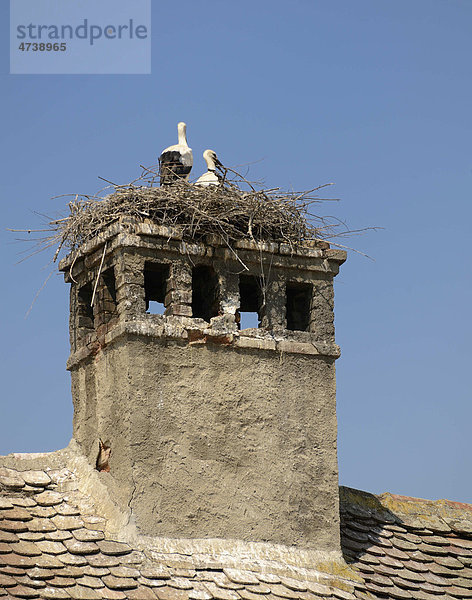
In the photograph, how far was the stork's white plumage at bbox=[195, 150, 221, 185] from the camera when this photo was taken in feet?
34.4

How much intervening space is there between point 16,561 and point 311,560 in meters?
2.54

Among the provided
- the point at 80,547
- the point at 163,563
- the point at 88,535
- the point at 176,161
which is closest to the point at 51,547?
the point at 80,547

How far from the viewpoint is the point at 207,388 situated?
9.62 meters

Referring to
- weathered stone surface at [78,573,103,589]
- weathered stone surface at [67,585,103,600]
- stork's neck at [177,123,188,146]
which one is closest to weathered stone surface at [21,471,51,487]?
weathered stone surface at [78,573,103,589]

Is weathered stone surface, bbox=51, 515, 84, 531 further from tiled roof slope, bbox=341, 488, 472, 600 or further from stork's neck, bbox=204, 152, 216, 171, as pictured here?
stork's neck, bbox=204, 152, 216, 171

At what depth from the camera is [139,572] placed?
8.79 metres

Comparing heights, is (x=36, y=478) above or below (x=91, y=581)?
above

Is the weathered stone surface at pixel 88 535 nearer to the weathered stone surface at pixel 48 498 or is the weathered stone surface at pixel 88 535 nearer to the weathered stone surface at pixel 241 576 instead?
the weathered stone surface at pixel 48 498

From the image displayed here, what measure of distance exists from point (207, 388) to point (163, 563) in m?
1.47

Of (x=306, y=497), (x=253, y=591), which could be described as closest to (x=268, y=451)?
(x=306, y=497)

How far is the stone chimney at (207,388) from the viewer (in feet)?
30.7

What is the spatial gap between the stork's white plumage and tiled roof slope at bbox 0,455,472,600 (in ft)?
9.22

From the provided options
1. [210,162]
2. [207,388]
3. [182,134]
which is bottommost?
[207,388]

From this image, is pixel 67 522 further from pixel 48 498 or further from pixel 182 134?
pixel 182 134
